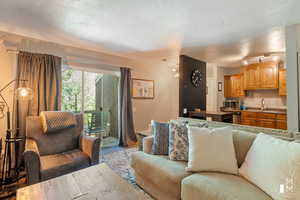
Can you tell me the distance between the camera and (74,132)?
105 inches

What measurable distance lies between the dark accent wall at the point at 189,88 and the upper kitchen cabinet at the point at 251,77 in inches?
61.8

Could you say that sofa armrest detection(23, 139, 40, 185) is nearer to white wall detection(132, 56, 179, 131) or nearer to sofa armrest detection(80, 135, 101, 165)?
sofa armrest detection(80, 135, 101, 165)

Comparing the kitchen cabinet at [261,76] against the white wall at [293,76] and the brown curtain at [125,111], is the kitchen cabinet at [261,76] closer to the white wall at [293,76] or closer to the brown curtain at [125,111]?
the white wall at [293,76]

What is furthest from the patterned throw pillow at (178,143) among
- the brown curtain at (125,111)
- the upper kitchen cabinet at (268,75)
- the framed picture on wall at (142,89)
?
the upper kitchen cabinet at (268,75)

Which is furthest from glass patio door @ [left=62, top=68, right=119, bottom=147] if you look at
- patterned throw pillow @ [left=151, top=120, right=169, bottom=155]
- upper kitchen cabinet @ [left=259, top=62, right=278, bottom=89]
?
upper kitchen cabinet @ [left=259, top=62, right=278, bottom=89]

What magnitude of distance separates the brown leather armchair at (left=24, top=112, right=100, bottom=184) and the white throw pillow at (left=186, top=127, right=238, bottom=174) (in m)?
1.44

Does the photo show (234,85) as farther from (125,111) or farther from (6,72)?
(6,72)

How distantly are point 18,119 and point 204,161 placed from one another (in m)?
3.18

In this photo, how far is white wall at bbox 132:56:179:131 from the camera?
4.66 m

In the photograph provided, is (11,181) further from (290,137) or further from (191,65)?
(191,65)

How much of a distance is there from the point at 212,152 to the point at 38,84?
324 cm

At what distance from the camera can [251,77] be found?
4.97m

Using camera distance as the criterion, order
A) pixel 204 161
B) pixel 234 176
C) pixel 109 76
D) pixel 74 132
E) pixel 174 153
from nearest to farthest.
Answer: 1. pixel 234 176
2. pixel 204 161
3. pixel 174 153
4. pixel 74 132
5. pixel 109 76

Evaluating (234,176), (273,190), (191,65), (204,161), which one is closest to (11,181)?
(204,161)
